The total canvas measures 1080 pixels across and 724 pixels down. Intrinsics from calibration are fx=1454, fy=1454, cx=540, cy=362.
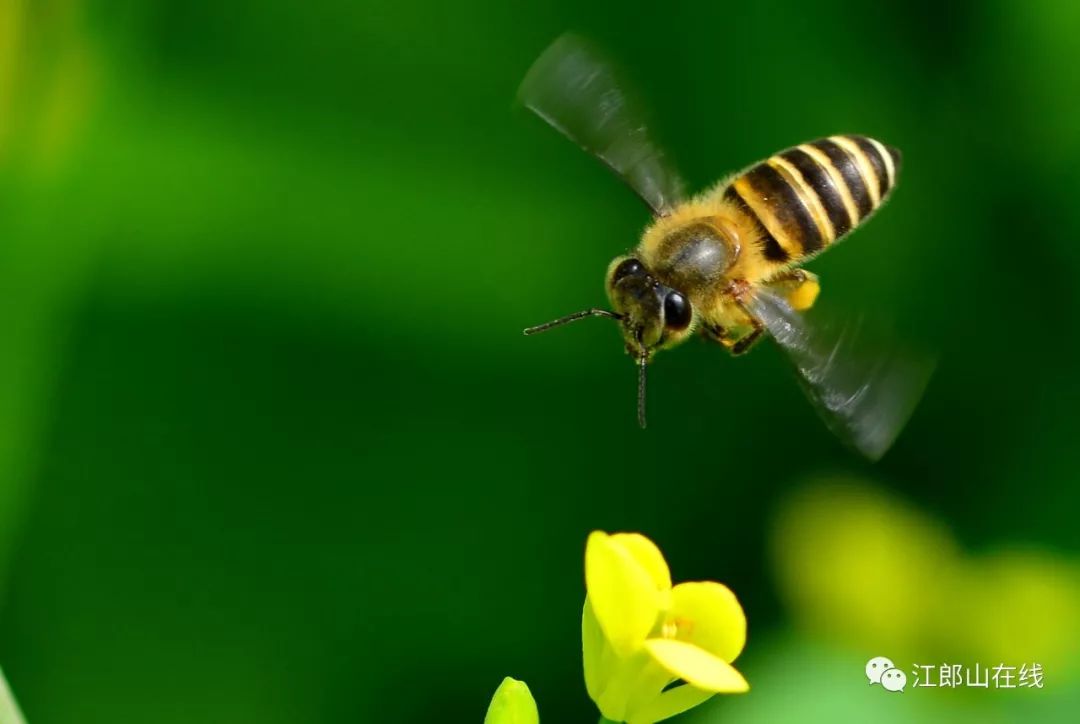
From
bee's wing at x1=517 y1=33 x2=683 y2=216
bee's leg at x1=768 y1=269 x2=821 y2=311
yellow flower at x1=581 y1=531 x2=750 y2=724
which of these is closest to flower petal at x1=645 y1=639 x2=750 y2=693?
yellow flower at x1=581 y1=531 x2=750 y2=724

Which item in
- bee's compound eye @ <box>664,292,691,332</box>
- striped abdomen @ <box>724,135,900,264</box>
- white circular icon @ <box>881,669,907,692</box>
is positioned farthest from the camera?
white circular icon @ <box>881,669,907,692</box>

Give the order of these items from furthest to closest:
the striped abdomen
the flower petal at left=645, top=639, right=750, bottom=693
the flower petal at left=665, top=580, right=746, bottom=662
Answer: the striped abdomen, the flower petal at left=665, top=580, right=746, bottom=662, the flower petal at left=645, top=639, right=750, bottom=693

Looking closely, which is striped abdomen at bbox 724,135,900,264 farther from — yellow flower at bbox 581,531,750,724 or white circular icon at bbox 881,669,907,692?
white circular icon at bbox 881,669,907,692

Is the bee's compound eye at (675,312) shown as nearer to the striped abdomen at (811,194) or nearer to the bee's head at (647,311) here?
the bee's head at (647,311)

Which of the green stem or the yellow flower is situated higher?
the yellow flower

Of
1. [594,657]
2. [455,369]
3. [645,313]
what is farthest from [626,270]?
[455,369]

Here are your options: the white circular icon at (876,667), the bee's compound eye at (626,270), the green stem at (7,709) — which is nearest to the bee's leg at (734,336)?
the bee's compound eye at (626,270)

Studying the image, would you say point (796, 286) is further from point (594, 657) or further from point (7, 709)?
point (7, 709)
